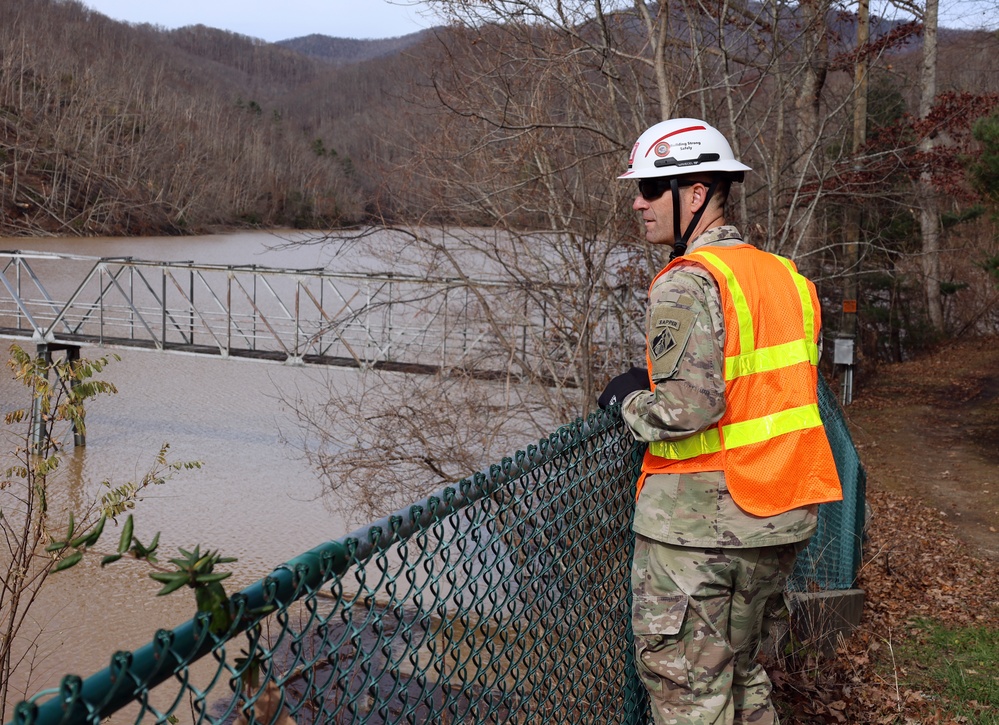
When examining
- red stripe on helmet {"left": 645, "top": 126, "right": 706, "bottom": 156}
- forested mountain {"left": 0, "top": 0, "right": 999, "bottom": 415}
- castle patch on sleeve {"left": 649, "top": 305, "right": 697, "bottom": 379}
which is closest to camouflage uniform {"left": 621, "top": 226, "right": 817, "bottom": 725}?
castle patch on sleeve {"left": 649, "top": 305, "right": 697, "bottom": 379}

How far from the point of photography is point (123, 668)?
1.19m

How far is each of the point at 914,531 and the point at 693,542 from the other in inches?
326

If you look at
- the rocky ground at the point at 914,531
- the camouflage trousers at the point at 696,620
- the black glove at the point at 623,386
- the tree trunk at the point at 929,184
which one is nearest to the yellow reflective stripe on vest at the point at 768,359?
the black glove at the point at 623,386

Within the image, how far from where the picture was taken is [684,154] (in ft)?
10.5

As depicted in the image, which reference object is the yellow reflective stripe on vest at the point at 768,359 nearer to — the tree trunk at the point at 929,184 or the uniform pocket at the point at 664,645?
the uniform pocket at the point at 664,645

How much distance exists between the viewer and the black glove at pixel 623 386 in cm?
326

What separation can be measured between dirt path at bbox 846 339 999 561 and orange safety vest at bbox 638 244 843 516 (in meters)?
7.41

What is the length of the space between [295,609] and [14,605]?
6213 mm

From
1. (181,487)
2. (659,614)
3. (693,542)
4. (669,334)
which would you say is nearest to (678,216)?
(669,334)

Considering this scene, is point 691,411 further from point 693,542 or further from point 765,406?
point 693,542

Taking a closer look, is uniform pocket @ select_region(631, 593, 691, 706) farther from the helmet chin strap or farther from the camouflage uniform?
the helmet chin strap

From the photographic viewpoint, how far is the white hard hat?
3.20 metres

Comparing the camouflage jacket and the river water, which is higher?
the camouflage jacket

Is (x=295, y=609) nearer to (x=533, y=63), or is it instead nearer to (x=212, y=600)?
(x=533, y=63)
